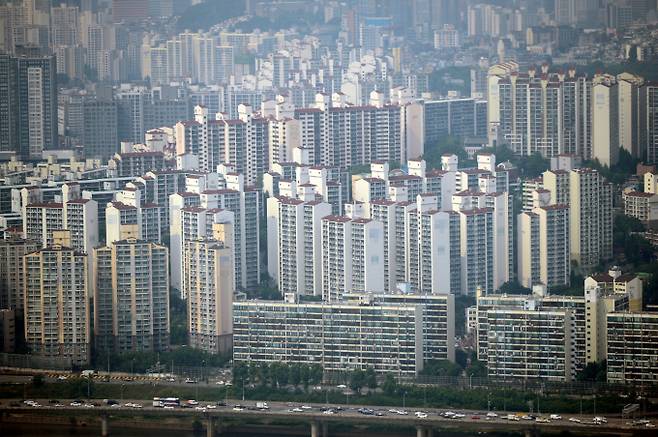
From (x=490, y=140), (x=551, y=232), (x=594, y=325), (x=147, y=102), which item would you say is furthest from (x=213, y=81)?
(x=594, y=325)

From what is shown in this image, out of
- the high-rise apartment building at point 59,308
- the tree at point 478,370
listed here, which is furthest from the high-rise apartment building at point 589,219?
the high-rise apartment building at point 59,308

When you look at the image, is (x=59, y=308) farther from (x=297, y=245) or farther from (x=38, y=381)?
(x=297, y=245)

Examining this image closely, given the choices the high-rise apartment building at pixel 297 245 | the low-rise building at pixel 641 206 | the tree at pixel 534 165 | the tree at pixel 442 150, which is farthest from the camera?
the tree at pixel 442 150

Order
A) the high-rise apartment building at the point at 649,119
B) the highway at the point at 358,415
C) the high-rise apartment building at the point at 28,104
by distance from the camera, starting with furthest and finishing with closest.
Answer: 1. the high-rise apartment building at the point at 28,104
2. the high-rise apartment building at the point at 649,119
3. the highway at the point at 358,415

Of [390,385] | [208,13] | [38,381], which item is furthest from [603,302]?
[208,13]

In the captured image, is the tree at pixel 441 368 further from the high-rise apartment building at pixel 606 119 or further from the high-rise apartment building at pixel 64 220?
the high-rise apartment building at pixel 606 119

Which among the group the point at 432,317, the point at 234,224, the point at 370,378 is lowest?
the point at 370,378

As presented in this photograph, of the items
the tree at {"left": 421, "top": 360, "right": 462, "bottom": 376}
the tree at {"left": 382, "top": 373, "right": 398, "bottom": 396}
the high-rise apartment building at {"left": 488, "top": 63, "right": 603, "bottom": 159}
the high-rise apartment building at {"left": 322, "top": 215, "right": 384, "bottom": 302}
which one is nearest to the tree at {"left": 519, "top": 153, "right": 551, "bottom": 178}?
the high-rise apartment building at {"left": 488, "top": 63, "right": 603, "bottom": 159}
